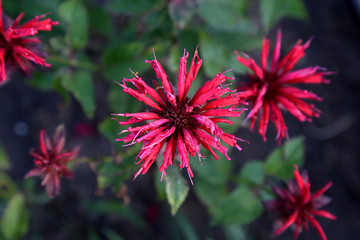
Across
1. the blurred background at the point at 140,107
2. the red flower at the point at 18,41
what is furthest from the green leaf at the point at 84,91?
the red flower at the point at 18,41

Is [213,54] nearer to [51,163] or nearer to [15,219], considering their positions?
[51,163]

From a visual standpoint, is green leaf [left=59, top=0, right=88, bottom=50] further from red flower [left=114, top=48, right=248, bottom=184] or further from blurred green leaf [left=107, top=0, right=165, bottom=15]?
red flower [left=114, top=48, right=248, bottom=184]

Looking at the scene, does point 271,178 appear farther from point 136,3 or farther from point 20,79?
point 20,79

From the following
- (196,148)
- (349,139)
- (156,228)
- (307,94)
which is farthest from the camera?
(349,139)

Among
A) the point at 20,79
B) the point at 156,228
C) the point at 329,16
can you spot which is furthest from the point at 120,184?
the point at 329,16

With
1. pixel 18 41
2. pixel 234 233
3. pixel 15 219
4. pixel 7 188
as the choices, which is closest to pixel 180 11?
pixel 18 41

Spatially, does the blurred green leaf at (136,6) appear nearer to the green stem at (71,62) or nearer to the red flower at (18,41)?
the green stem at (71,62)

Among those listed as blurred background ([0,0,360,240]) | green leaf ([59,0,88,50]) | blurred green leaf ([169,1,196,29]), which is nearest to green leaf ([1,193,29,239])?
blurred background ([0,0,360,240])
